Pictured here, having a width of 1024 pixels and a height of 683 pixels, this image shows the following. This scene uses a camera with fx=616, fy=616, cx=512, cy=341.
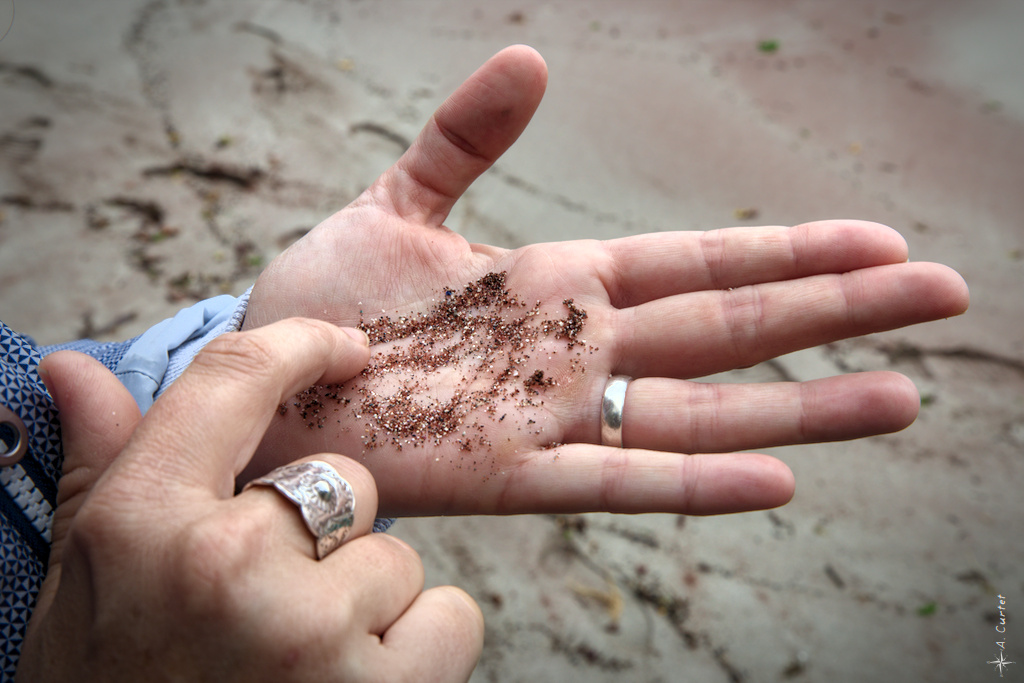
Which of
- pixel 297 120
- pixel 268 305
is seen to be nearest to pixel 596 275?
pixel 268 305

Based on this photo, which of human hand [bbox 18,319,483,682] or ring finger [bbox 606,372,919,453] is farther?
ring finger [bbox 606,372,919,453]

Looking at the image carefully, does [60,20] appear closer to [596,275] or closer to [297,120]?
[297,120]

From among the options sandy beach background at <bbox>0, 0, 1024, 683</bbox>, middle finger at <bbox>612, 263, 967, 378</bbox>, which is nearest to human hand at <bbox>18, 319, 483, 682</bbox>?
middle finger at <bbox>612, 263, 967, 378</bbox>

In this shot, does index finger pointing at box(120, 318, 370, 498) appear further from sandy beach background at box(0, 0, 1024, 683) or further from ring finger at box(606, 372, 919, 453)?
sandy beach background at box(0, 0, 1024, 683)

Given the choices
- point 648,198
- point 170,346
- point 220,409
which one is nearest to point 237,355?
point 220,409

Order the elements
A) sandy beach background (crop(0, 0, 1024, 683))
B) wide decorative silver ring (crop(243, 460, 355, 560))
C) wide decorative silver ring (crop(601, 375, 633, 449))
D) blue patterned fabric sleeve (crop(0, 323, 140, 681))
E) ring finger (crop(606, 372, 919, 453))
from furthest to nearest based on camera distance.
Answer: sandy beach background (crop(0, 0, 1024, 683)) < wide decorative silver ring (crop(601, 375, 633, 449)) < ring finger (crop(606, 372, 919, 453)) < blue patterned fabric sleeve (crop(0, 323, 140, 681)) < wide decorative silver ring (crop(243, 460, 355, 560))

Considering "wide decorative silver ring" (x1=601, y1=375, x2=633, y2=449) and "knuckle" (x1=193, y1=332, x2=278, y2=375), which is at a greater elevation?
"knuckle" (x1=193, y1=332, x2=278, y2=375)

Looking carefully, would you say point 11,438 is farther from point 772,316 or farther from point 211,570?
point 772,316

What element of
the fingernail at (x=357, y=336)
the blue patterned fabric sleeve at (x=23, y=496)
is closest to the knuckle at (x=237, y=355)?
the fingernail at (x=357, y=336)
